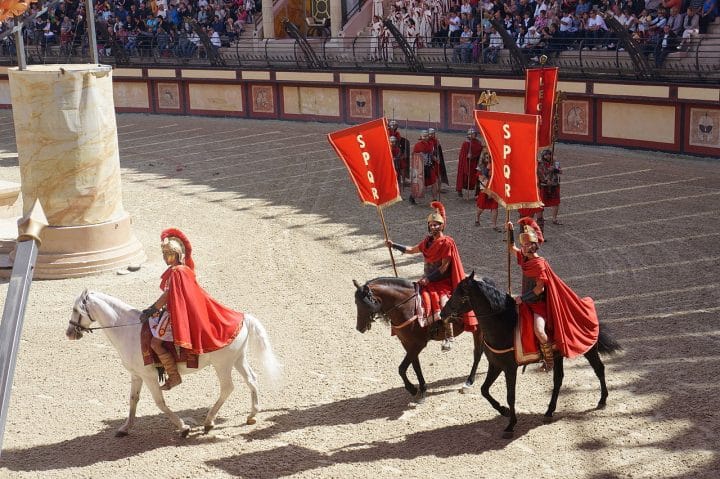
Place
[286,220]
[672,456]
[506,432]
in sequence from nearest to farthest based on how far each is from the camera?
[672,456] < [506,432] < [286,220]

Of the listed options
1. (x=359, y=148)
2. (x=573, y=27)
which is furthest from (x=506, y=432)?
(x=573, y=27)

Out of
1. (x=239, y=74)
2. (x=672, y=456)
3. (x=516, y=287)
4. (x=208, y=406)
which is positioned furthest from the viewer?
(x=239, y=74)

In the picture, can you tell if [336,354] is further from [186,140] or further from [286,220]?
[186,140]

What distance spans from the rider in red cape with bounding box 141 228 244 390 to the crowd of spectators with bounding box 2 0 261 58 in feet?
77.1

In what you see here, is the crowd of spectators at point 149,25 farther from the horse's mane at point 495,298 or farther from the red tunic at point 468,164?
the horse's mane at point 495,298

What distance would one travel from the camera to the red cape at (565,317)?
9.10 m

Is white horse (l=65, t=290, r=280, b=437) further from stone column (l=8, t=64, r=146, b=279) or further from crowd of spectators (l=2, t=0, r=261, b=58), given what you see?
crowd of spectators (l=2, t=0, r=261, b=58)

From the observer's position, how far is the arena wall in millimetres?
21984

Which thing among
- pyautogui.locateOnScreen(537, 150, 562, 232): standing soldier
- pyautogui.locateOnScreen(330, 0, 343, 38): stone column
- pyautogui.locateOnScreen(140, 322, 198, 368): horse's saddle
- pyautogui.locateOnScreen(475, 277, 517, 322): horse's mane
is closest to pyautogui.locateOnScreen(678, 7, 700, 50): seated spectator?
pyautogui.locateOnScreen(537, 150, 562, 232): standing soldier

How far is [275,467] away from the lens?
29.2ft

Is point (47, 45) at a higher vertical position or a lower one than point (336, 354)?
higher

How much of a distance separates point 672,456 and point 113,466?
496 cm

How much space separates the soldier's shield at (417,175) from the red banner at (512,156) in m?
8.70

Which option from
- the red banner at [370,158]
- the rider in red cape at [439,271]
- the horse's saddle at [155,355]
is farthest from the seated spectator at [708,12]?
the horse's saddle at [155,355]
